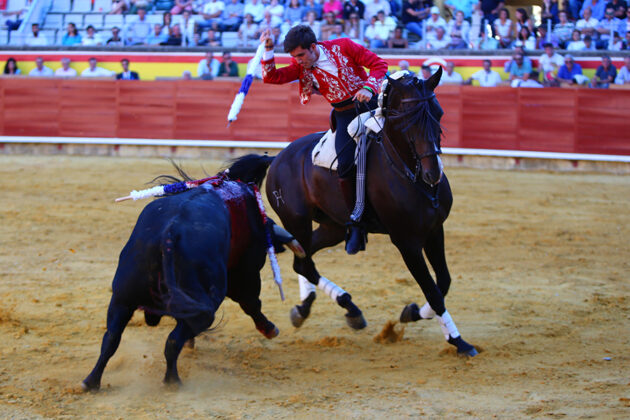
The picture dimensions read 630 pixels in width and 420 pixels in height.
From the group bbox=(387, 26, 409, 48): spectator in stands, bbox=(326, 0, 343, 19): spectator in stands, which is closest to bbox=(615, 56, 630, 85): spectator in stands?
bbox=(387, 26, 409, 48): spectator in stands

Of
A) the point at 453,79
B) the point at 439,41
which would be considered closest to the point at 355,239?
the point at 453,79

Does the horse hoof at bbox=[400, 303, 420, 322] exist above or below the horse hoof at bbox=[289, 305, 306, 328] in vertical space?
above

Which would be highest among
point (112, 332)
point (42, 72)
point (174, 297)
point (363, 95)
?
point (363, 95)

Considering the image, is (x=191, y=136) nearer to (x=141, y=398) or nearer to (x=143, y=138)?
(x=143, y=138)

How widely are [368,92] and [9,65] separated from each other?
12323 mm

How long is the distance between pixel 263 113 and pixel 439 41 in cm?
335

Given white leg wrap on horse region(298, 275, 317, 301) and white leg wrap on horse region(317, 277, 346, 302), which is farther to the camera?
white leg wrap on horse region(298, 275, 317, 301)

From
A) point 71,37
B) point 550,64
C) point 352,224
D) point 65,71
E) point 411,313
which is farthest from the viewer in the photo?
point 71,37

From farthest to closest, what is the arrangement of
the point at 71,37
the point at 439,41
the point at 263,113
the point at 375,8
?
the point at 71,37 < the point at 375,8 < the point at 263,113 < the point at 439,41

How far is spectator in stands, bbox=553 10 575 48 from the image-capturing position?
41.4ft

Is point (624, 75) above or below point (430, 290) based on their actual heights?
above

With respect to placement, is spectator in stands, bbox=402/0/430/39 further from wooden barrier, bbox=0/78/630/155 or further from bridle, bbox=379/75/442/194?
bridle, bbox=379/75/442/194

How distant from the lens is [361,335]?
5.01 meters

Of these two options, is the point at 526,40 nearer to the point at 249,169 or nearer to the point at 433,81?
the point at 433,81
